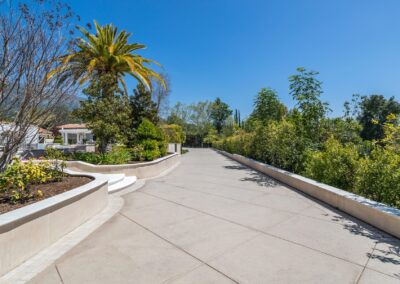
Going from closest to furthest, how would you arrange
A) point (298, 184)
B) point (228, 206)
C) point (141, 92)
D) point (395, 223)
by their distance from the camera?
point (395, 223), point (228, 206), point (298, 184), point (141, 92)

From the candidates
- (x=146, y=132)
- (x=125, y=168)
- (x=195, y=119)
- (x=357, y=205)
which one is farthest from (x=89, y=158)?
(x=195, y=119)

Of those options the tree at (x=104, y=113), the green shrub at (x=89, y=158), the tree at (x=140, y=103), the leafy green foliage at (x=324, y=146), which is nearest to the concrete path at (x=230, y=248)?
the leafy green foliage at (x=324, y=146)

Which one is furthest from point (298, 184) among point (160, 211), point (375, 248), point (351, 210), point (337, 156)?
point (160, 211)

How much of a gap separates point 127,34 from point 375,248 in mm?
15500

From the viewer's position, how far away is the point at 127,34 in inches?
572

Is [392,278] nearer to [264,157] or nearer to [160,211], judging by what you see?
[160,211]

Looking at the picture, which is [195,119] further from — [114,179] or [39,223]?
[39,223]

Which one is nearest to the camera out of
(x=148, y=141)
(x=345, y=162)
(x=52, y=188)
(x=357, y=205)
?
(x=357, y=205)

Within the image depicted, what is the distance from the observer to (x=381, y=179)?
4758mm

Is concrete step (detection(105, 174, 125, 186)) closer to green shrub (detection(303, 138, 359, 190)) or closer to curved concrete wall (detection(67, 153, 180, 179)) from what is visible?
curved concrete wall (detection(67, 153, 180, 179))

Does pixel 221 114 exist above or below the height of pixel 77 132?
above

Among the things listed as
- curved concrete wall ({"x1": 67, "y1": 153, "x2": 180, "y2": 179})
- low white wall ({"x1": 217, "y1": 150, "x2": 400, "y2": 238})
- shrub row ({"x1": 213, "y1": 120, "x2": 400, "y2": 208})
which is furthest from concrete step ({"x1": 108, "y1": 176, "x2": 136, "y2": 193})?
shrub row ({"x1": 213, "y1": 120, "x2": 400, "y2": 208})

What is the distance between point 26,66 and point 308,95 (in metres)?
8.65

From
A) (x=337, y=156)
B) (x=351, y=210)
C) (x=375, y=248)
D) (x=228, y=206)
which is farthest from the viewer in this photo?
(x=337, y=156)
